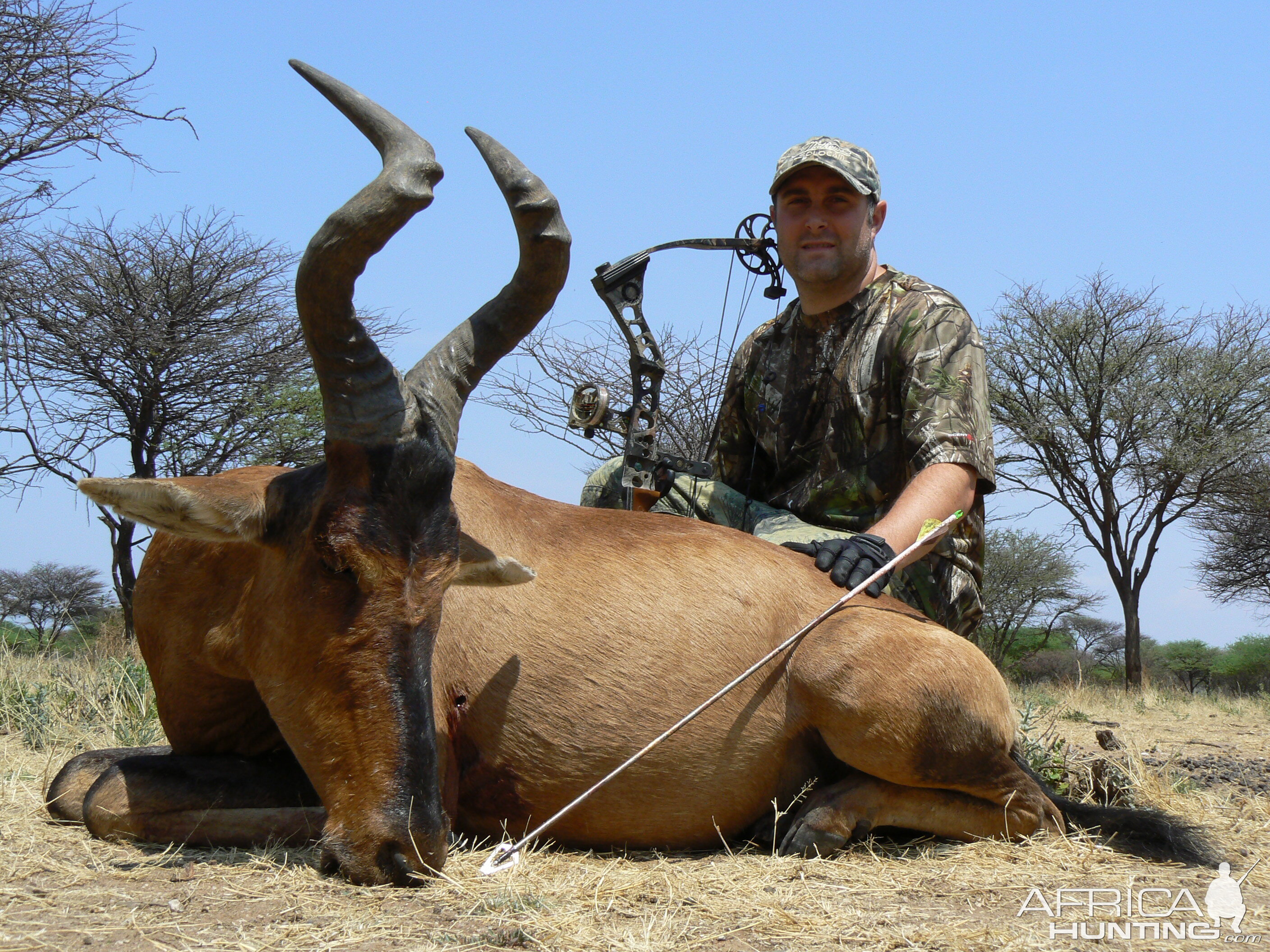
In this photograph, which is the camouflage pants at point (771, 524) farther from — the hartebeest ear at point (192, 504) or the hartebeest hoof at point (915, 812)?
the hartebeest ear at point (192, 504)

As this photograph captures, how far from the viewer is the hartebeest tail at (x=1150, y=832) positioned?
4301 millimetres

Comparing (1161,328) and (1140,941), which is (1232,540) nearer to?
(1161,328)

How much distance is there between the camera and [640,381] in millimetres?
6570

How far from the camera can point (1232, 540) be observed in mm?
28750

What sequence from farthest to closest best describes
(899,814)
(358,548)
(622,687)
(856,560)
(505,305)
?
1. (856,560)
2. (899,814)
3. (622,687)
4. (505,305)
5. (358,548)

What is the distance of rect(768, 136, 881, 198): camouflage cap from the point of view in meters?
6.17

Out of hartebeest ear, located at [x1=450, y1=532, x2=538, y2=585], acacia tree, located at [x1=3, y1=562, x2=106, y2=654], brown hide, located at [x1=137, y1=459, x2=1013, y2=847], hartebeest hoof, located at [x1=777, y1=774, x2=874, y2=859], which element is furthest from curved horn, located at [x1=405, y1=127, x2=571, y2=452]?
acacia tree, located at [x1=3, y1=562, x2=106, y2=654]

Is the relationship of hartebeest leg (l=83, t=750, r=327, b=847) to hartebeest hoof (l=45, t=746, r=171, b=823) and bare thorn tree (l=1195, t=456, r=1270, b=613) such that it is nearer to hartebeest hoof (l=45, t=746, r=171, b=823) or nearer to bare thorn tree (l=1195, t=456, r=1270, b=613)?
hartebeest hoof (l=45, t=746, r=171, b=823)

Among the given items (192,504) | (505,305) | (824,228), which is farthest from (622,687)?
(824,228)

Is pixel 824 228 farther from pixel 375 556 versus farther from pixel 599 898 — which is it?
pixel 599 898

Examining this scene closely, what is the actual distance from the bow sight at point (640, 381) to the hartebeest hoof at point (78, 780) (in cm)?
280

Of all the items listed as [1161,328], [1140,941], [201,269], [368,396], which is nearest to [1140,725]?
[1140,941]

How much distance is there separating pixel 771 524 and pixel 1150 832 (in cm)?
244

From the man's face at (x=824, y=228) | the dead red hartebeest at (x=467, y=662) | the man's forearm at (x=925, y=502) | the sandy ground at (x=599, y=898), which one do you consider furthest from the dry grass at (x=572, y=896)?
the man's face at (x=824, y=228)
